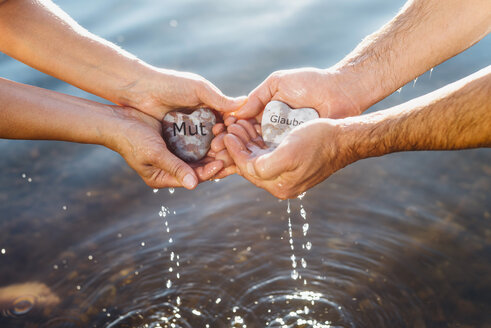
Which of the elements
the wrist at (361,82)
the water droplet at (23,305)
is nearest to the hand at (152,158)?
the wrist at (361,82)

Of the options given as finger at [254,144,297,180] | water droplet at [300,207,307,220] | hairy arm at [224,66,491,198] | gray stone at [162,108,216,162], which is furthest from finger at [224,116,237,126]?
water droplet at [300,207,307,220]

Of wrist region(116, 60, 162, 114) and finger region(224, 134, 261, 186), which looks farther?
wrist region(116, 60, 162, 114)

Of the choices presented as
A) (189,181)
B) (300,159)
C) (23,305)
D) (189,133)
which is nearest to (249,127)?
(189,133)

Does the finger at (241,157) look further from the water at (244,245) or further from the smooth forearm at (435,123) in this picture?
the water at (244,245)

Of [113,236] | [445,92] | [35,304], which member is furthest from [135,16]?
[445,92]

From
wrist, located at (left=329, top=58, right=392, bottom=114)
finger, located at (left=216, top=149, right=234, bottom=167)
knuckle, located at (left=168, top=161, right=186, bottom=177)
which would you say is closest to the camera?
knuckle, located at (left=168, top=161, right=186, bottom=177)

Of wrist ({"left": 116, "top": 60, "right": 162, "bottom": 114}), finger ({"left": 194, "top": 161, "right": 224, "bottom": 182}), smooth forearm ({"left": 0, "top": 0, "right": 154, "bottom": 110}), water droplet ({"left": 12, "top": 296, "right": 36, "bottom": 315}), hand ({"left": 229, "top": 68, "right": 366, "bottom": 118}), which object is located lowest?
water droplet ({"left": 12, "top": 296, "right": 36, "bottom": 315})

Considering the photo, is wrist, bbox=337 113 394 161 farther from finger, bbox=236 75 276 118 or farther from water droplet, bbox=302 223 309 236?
water droplet, bbox=302 223 309 236
